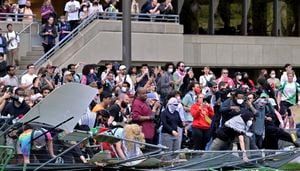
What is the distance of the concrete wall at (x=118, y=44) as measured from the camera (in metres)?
28.0

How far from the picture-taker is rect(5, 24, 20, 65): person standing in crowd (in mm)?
25375

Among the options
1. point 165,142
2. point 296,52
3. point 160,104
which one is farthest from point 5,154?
point 296,52

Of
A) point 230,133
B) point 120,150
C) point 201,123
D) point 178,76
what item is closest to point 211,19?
point 178,76

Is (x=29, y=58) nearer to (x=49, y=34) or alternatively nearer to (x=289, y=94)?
(x=49, y=34)

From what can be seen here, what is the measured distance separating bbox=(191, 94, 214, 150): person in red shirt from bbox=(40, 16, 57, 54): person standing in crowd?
903cm

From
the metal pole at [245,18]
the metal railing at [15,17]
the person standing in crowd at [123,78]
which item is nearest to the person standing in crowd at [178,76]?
the person standing in crowd at [123,78]

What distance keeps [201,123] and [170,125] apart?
1.50 meters

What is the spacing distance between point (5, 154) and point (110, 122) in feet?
18.0

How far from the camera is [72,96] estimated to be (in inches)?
419

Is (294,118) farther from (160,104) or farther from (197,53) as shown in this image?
(197,53)

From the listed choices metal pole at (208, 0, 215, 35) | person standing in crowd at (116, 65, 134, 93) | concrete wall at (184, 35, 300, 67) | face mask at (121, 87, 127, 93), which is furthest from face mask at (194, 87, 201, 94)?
metal pole at (208, 0, 215, 35)

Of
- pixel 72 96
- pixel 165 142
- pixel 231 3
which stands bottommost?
pixel 165 142

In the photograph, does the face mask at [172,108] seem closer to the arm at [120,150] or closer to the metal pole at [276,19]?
the arm at [120,150]

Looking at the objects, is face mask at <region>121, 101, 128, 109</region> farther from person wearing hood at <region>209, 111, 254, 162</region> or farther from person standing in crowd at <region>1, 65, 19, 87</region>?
person standing in crowd at <region>1, 65, 19, 87</region>
